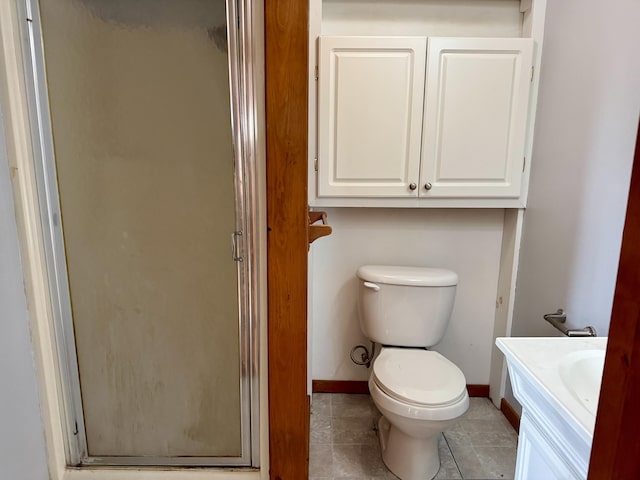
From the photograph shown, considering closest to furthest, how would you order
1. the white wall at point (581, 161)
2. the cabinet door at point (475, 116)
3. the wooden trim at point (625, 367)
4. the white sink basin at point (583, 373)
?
the wooden trim at point (625, 367), the white sink basin at point (583, 373), the white wall at point (581, 161), the cabinet door at point (475, 116)

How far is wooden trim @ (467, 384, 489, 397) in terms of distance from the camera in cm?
214

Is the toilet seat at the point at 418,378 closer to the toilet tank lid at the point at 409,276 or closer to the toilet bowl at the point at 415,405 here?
the toilet bowl at the point at 415,405

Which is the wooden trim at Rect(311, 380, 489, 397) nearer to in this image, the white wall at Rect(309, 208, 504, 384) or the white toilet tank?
the white wall at Rect(309, 208, 504, 384)

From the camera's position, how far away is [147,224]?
110 cm

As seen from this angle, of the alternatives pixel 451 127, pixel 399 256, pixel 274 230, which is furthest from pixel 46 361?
pixel 451 127

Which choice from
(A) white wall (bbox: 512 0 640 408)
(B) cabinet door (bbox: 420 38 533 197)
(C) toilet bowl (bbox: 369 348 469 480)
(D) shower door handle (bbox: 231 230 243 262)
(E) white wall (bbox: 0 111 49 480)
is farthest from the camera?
(B) cabinet door (bbox: 420 38 533 197)

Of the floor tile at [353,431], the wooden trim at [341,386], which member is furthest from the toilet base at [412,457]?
the wooden trim at [341,386]

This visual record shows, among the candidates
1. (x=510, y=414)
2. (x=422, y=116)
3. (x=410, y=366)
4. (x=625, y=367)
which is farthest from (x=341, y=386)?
(x=625, y=367)

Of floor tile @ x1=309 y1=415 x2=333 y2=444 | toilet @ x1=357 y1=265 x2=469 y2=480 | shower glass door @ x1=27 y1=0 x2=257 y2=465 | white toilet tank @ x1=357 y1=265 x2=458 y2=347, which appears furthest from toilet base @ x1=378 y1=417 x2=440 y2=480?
shower glass door @ x1=27 y1=0 x2=257 y2=465

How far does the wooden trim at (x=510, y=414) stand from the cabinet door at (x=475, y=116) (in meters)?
1.06

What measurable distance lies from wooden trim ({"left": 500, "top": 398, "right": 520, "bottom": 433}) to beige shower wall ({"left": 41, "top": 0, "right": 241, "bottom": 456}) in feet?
4.56

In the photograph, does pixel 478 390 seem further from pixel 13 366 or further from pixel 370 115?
pixel 13 366

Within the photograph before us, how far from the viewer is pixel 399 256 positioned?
2.02 m

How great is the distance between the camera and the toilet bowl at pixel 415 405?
1.41m
